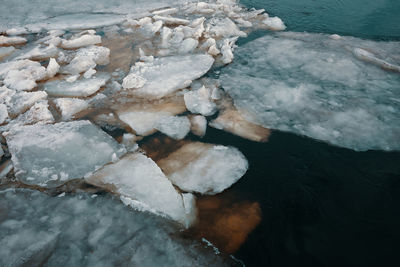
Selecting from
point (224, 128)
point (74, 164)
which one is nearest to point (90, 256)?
point (74, 164)

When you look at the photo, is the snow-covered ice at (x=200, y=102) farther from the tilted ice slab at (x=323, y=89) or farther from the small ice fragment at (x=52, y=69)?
the small ice fragment at (x=52, y=69)

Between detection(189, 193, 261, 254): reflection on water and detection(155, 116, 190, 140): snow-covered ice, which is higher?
detection(155, 116, 190, 140): snow-covered ice

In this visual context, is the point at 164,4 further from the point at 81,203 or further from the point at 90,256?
the point at 90,256

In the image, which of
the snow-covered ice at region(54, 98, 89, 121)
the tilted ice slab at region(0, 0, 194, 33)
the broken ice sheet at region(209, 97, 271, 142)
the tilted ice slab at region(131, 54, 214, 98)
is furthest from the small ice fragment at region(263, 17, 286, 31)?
the snow-covered ice at region(54, 98, 89, 121)

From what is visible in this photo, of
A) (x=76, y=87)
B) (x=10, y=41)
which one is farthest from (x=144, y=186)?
(x=10, y=41)

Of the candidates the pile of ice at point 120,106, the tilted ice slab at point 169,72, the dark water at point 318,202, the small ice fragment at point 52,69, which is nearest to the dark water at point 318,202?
the dark water at point 318,202

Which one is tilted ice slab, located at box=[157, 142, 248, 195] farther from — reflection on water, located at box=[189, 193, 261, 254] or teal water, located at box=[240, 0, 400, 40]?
teal water, located at box=[240, 0, 400, 40]

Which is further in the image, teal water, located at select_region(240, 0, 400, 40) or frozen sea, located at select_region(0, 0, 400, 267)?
teal water, located at select_region(240, 0, 400, 40)
